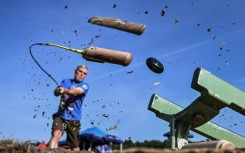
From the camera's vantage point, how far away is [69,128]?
7586 millimetres

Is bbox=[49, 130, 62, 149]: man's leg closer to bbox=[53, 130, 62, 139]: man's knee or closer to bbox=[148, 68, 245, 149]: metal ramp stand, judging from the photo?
bbox=[53, 130, 62, 139]: man's knee

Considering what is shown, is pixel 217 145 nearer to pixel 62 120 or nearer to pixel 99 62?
pixel 99 62

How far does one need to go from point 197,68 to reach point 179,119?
1.63m

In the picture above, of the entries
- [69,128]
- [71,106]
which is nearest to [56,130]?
[69,128]

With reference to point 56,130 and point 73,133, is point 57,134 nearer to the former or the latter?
point 56,130

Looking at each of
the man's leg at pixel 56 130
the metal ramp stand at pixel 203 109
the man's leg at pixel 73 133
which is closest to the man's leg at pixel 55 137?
the man's leg at pixel 56 130

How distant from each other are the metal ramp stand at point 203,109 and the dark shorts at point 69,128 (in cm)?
165

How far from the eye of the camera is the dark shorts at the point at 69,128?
7510 millimetres

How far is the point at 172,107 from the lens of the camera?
841 cm

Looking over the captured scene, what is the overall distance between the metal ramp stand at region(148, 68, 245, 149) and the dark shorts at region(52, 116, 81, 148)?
165 centimetres

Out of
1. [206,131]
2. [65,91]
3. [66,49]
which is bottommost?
[206,131]

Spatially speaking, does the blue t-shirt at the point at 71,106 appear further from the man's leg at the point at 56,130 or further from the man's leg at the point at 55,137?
the man's leg at the point at 55,137

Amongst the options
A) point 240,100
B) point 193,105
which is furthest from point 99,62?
point 240,100

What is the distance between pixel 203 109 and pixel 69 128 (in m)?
2.51
